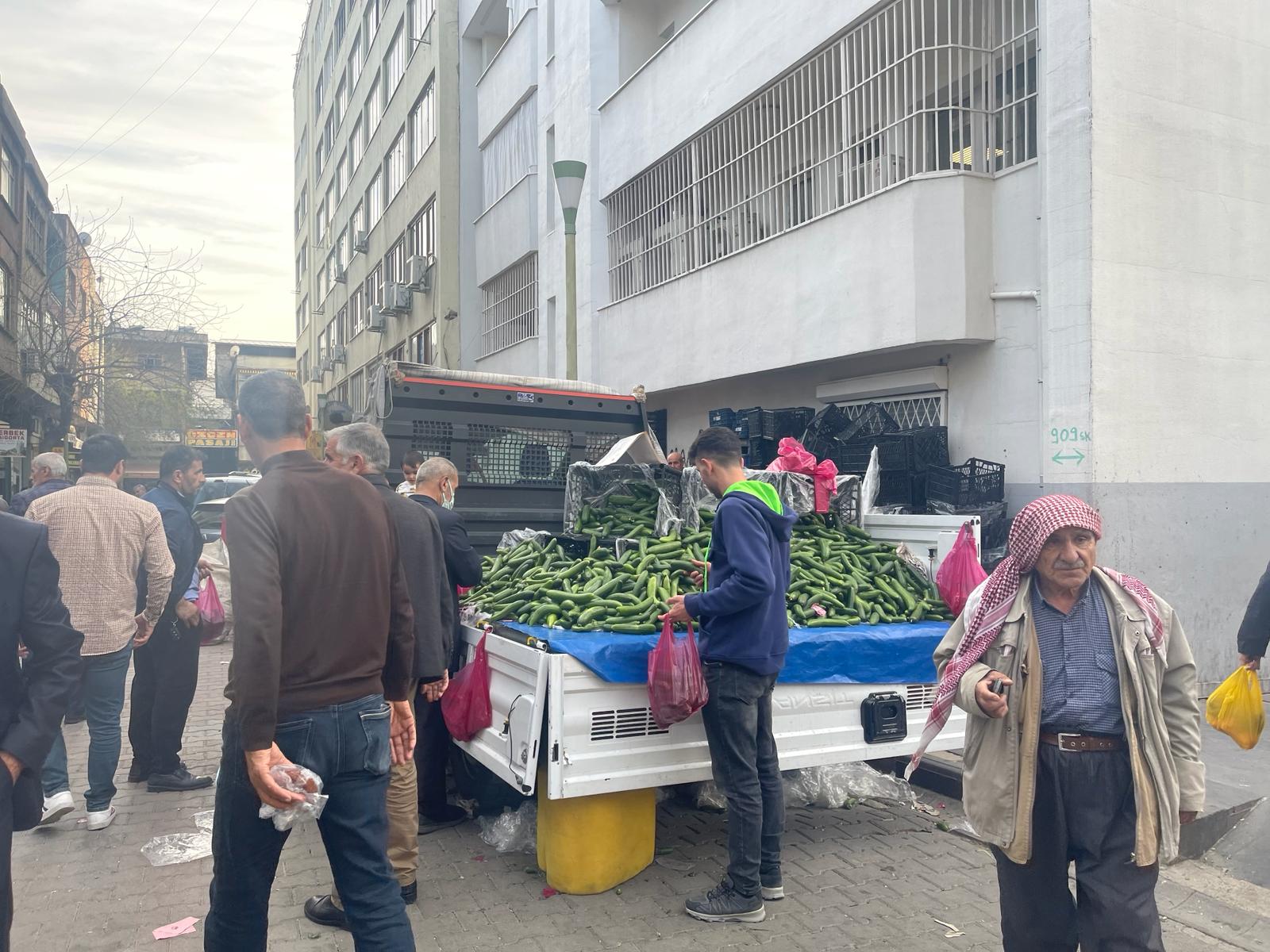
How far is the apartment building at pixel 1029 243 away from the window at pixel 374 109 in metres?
21.8

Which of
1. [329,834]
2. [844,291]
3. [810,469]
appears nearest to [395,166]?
[844,291]

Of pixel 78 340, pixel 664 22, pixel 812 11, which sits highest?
pixel 664 22

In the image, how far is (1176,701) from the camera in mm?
2955

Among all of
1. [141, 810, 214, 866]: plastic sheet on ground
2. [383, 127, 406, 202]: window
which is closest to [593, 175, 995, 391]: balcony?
[141, 810, 214, 866]: plastic sheet on ground

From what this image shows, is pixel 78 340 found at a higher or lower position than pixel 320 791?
higher

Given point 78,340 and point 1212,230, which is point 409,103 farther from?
point 1212,230

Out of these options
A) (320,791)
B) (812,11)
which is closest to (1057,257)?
(812,11)

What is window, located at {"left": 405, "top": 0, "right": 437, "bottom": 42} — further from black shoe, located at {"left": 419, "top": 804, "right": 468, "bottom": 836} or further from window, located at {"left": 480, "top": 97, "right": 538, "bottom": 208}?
black shoe, located at {"left": 419, "top": 804, "right": 468, "bottom": 836}

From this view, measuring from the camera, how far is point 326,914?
14.0 feet

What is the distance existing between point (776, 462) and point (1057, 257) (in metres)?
3.46

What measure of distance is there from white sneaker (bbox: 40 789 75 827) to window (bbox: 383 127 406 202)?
25.3m

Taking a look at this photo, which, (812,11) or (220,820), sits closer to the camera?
(220,820)

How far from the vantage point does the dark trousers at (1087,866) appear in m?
2.84

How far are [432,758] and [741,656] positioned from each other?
2167 millimetres
